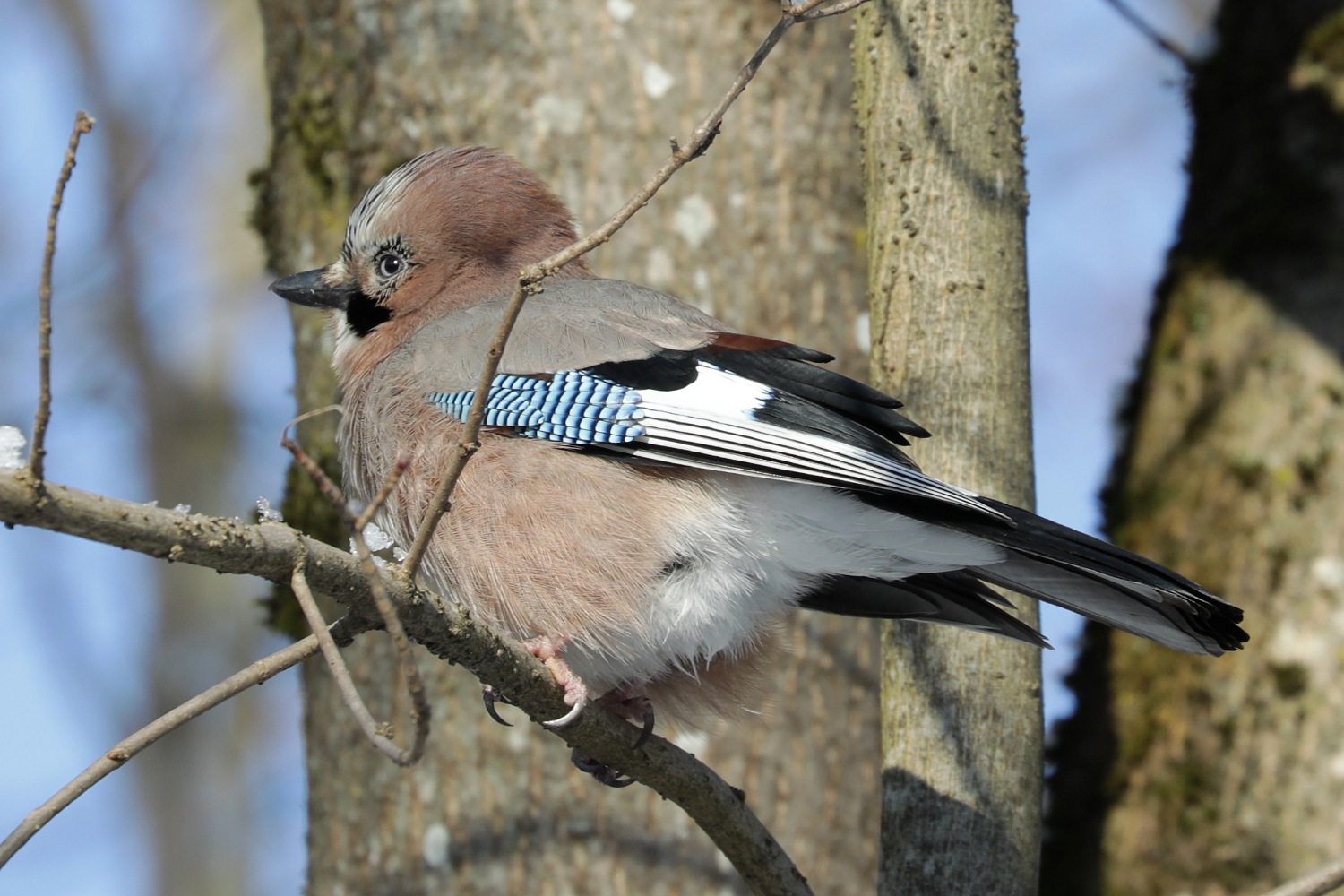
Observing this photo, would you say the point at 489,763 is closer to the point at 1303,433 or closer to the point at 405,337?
the point at 405,337

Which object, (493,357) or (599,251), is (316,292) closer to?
(599,251)

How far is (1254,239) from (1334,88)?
0.60 meters

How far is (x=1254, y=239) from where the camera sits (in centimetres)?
441

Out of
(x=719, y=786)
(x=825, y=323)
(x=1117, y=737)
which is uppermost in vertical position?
(x=825, y=323)

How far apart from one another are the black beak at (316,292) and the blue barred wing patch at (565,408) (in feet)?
3.01

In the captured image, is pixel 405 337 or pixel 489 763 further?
pixel 489 763

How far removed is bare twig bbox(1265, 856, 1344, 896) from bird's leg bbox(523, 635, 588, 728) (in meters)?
1.34

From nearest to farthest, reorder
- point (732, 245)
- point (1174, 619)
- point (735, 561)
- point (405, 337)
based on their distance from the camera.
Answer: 1. point (1174, 619)
2. point (735, 561)
3. point (405, 337)
4. point (732, 245)

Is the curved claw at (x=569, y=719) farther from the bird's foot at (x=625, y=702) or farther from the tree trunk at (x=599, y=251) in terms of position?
the tree trunk at (x=599, y=251)

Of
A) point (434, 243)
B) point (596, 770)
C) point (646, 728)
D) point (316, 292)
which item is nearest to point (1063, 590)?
point (646, 728)

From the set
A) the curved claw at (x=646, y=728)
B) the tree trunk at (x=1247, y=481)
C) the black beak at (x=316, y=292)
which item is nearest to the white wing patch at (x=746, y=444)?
the curved claw at (x=646, y=728)

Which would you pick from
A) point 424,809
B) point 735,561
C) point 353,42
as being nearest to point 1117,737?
point 735,561

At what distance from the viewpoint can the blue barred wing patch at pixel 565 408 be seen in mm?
3012

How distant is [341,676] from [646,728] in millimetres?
1091
